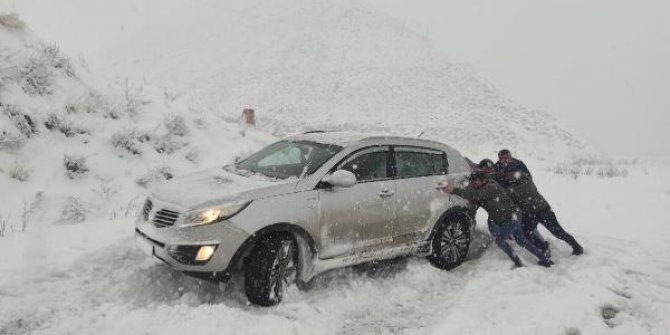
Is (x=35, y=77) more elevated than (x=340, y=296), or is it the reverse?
(x=35, y=77)

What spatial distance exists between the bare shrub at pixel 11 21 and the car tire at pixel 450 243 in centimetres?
1045

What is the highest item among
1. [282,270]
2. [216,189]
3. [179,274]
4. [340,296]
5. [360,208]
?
[216,189]

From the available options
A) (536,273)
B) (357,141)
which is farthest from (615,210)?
(357,141)

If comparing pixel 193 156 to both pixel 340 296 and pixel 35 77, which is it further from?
pixel 340 296

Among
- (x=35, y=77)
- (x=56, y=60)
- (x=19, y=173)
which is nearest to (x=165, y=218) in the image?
(x=19, y=173)

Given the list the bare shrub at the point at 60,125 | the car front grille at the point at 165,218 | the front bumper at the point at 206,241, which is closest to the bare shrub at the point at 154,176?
the bare shrub at the point at 60,125

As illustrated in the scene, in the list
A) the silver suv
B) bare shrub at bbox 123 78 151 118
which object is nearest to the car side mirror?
the silver suv

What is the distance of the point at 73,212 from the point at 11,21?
6373mm

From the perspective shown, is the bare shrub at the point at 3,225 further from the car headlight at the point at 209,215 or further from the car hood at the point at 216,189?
the car headlight at the point at 209,215

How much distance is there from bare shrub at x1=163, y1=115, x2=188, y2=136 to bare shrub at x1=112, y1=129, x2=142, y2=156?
135 cm

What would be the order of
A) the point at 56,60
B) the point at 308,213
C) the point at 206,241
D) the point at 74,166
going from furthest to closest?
the point at 56,60
the point at 74,166
the point at 308,213
the point at 206,241

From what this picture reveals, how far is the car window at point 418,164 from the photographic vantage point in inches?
264

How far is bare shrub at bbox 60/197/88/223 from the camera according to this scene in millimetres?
7895

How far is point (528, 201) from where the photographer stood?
764 cm
